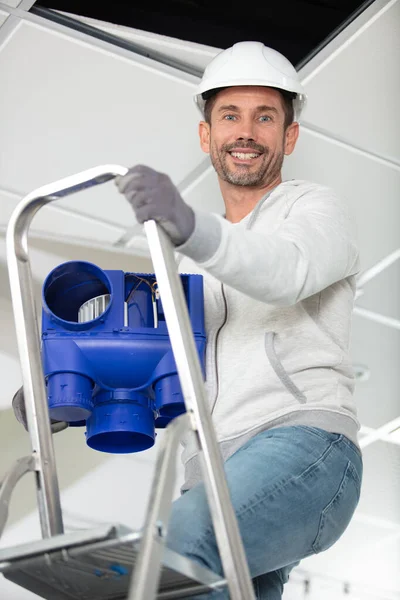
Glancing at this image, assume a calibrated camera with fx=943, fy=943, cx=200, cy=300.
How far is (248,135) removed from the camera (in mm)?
1984

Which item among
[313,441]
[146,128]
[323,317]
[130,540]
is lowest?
[130,540]

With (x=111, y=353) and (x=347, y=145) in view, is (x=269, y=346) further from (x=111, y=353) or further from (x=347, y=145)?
(x=347, y=145)

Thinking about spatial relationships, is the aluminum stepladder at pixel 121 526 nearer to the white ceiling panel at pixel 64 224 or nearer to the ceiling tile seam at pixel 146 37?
the ceiling tile seam at pixel 146 37

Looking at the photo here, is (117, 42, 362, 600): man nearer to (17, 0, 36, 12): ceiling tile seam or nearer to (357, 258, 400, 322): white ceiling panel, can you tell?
(17, 0, 36, 12): ceiling tile seam

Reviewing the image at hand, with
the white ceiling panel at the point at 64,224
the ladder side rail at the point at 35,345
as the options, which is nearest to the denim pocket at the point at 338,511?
the ladder side rail at the point at 35,345

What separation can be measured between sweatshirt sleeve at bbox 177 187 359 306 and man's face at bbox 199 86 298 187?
0.23 m

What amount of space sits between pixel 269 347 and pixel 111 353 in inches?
10.7

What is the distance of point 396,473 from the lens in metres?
4.67

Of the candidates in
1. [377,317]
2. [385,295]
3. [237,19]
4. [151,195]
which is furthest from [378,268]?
[151,195]

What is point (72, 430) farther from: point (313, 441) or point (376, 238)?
point (313, 441)

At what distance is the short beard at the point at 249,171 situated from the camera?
197 cm

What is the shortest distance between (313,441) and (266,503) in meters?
0.16

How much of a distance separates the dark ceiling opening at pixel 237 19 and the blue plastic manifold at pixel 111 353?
112 cm

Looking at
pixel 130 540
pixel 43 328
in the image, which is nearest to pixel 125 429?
pixel 43 328
